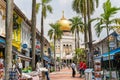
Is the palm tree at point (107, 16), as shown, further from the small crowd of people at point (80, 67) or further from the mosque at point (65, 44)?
the mosque at point (65, 44)

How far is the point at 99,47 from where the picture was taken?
6612 cm

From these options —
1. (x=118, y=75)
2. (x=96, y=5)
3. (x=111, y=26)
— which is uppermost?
(x=96, y=5)

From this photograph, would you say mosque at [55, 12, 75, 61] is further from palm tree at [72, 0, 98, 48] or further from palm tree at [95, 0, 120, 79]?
palm tree at [95, 0, 120, 79]

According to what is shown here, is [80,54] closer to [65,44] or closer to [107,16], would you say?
[107,16]

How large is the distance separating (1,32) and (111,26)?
36.4 feet

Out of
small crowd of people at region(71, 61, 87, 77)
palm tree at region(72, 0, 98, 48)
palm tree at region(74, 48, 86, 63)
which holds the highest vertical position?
palm tree at region(72, 0, 98, 48)

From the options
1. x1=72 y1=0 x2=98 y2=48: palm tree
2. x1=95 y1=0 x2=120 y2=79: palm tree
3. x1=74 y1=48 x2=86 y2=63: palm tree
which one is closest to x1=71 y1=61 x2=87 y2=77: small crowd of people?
x1=72 y1=0 x2=98 y2=48: palm tree

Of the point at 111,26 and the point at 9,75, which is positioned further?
the point at 111,26

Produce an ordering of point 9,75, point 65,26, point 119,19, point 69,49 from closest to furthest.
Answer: point 9,75 < point 119,19 < point 65,26 < point 69,49

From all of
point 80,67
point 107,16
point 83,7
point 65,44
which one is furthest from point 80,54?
point 65,44

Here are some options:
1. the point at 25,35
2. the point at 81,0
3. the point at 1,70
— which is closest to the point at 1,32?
the point at 1,70

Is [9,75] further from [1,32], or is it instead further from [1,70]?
[1,32]

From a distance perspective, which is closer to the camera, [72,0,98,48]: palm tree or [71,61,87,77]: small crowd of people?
[71,61,87,77]: small crowd of people

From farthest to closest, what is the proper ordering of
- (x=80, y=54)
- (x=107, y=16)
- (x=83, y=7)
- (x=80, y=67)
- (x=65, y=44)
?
1. (x=65, y=44)
2. (x=80, y=54)
3. (x=83, y=7)
4. (x=80, y=67)
5. (x=107, y=16)
